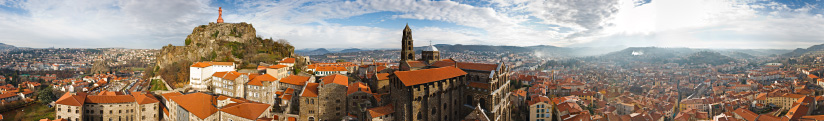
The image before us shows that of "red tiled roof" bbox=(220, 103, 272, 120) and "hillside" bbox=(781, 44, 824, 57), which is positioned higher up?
"hillside" bbox=(781, 44, 824, 57)

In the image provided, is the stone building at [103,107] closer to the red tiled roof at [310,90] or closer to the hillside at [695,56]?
the red tiled roof at [310,90]

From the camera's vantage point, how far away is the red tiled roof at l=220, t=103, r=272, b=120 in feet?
69.9

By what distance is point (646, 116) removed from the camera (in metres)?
24.0

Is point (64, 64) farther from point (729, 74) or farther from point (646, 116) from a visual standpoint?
point (729, 74)

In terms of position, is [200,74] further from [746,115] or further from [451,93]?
[746,115]

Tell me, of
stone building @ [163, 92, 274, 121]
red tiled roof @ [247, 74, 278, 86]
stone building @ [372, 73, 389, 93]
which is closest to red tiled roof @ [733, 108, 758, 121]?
stone building @ [372, 73, 389, 93]

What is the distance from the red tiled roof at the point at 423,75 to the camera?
18073 mm

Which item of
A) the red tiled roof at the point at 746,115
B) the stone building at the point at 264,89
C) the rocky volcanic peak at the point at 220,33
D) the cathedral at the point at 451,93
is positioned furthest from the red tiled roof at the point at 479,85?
the rocky volcanic peak at the point at 220,33

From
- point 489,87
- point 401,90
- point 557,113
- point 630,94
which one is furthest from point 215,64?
point 630,94

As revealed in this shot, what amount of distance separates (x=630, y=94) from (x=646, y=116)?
24.9ft

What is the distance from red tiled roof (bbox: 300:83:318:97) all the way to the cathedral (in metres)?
4.93

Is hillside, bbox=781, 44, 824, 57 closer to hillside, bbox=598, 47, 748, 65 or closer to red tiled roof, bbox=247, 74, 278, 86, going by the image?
hillside, bbox=598, 47, 748, 65

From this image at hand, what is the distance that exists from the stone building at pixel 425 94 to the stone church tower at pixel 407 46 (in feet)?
24.5

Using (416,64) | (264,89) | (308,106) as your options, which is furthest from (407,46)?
(264,89)
